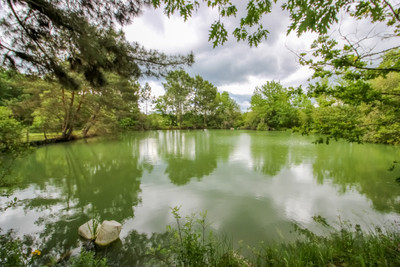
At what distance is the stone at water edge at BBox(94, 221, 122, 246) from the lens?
7.43ft

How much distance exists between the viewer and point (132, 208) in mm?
3330

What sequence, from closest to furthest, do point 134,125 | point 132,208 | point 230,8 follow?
point 230,8 < point 132,208 < point 134,125

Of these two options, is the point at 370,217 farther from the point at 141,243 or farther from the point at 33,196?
the point at 33,196

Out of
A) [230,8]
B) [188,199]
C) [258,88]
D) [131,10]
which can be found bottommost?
[188,199]

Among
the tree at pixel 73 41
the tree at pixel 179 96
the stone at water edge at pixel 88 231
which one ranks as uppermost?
the tree at pixel 179 96

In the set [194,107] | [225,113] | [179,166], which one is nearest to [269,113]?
[225,113]

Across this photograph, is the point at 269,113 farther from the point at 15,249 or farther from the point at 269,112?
the point at 15,249

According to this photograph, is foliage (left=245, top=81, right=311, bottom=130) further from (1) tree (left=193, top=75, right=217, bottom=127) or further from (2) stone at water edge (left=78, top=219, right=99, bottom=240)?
(2) stone at water edge (left=78, top=219, right=99, bottom=240)

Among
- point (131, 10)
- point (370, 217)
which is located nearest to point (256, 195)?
point (370, 217)

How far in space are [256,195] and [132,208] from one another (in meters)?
2.76

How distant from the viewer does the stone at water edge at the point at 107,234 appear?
7.43 feet

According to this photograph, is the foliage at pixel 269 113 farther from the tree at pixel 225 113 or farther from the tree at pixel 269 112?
the tree at pixel 225 113

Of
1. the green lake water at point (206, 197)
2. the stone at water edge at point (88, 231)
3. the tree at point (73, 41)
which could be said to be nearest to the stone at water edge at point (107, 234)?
the stone at water edge at point (88, 231)

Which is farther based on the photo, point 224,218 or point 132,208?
point 132,208
